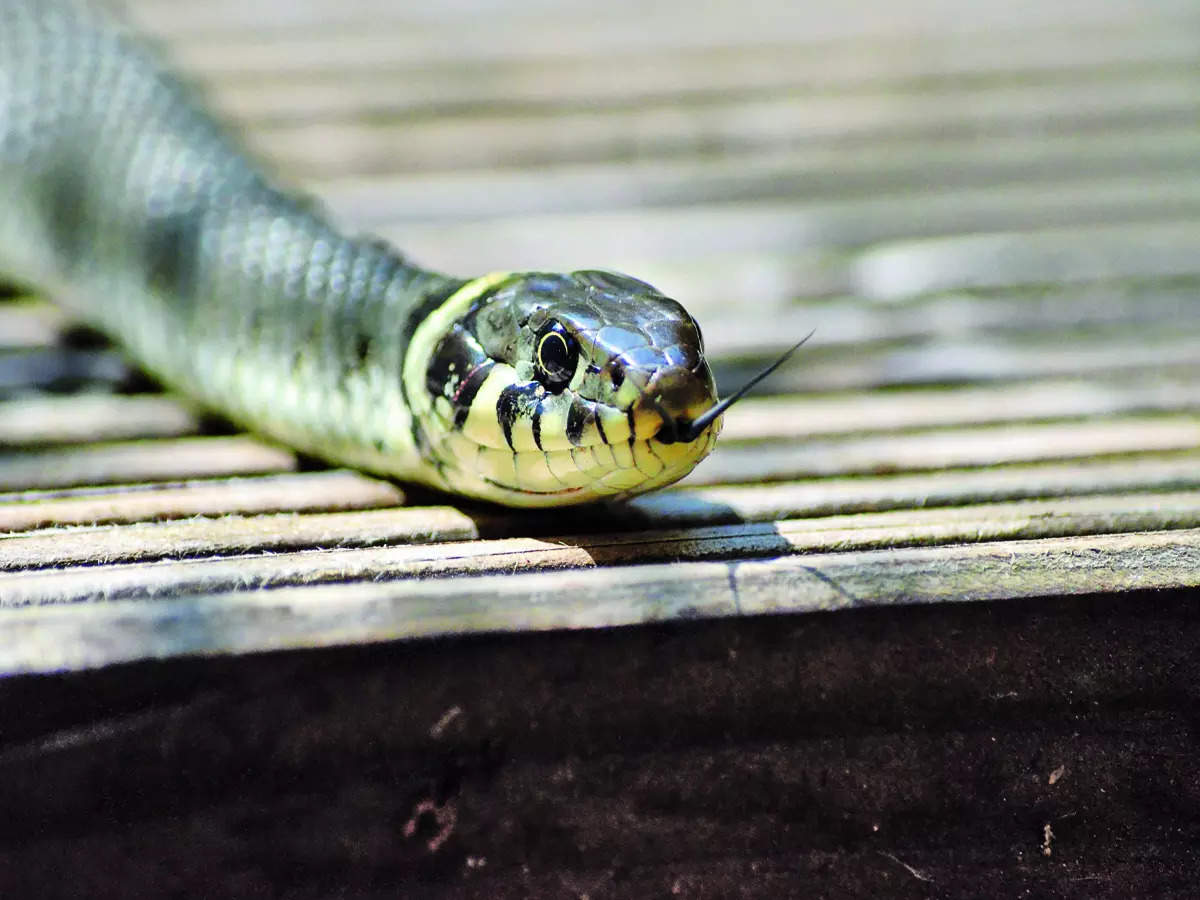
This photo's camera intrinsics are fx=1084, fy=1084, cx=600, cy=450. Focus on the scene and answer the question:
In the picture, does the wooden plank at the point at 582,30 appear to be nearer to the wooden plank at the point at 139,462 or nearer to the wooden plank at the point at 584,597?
the wooden plank at the point at 139,462

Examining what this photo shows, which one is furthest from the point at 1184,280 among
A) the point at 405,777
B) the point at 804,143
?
the point at 405,777

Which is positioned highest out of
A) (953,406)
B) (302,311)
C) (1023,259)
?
(302,311)

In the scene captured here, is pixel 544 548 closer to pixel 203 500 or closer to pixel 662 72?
pixel 203 500

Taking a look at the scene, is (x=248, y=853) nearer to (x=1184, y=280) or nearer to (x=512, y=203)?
(x=512, y=203)

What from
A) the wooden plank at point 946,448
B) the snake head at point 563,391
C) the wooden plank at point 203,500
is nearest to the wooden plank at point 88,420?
the wooden plank at point 203,500

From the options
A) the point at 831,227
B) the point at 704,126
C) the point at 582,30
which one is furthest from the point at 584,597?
the point at 582,30

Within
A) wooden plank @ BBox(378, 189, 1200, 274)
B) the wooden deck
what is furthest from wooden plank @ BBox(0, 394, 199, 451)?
wooden plank @ BBox(378, 189, 1200, 274)

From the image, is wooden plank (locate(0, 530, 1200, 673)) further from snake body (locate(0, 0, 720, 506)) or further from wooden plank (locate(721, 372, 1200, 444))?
wooden plank (locate(721, 372, 1200, 444))
